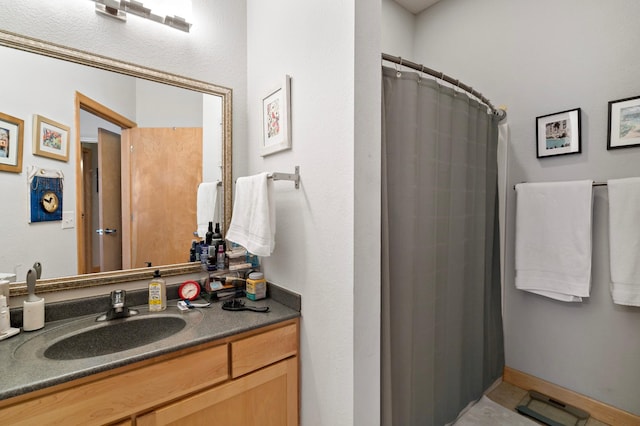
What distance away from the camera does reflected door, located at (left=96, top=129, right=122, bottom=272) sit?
1.34 m

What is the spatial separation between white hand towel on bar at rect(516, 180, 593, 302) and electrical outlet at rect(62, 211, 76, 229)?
2.45 meters

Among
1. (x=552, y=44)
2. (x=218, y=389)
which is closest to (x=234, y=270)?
(x=218, y=389)

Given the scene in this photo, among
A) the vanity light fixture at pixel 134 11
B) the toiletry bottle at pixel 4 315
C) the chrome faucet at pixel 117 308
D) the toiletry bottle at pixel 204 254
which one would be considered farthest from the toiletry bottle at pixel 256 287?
the vanity light fixture at pixel 134 11

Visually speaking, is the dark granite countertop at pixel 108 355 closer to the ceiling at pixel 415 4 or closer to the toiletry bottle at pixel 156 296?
the toiletry bottle at pixel 156 296

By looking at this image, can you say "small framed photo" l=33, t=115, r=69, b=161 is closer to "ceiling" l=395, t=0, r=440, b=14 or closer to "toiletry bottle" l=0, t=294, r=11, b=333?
"toiletry bottle" l=0, t=294, r=11, b=333

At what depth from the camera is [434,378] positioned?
1.41m

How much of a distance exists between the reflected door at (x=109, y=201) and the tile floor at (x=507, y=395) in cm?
236

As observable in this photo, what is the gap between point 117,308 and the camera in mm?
1218

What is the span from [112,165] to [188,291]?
2.35 feet

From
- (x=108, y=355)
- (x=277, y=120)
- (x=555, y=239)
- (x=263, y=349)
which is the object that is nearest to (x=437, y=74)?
(x=277, y=120)

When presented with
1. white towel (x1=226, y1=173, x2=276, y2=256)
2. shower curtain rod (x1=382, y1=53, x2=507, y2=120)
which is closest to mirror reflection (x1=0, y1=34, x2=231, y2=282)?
white towel (x1=226, y1=173, x2=276, y2=256)

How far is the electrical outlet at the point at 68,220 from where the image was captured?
124 centimetres

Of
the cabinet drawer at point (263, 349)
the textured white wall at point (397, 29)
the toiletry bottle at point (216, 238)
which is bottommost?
the cabinet drawer at point (263, 349)

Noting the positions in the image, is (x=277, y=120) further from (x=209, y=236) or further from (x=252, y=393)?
(x=252, y=393)
